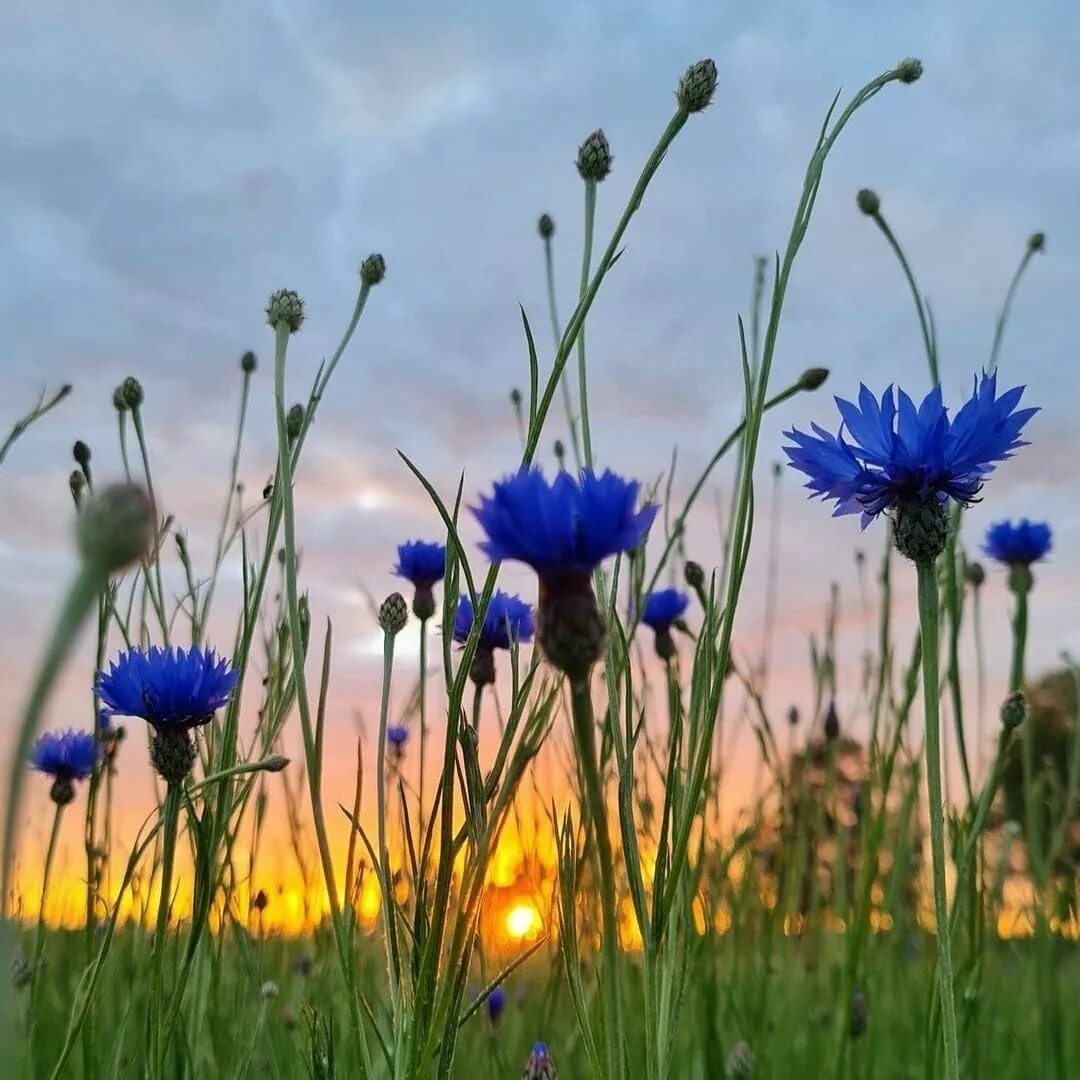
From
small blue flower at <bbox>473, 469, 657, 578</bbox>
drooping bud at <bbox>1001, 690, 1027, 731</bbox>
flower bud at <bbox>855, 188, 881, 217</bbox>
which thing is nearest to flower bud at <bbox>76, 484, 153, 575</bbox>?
small blue flower at <bbox>473, 469, 657, 578</bbox>

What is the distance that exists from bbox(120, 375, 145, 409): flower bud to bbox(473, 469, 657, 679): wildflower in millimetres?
943

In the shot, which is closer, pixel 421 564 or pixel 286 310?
pixel 286 310

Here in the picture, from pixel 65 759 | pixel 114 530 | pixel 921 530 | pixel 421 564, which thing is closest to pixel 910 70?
pixel 921 530

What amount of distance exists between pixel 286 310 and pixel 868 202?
917 millimetres

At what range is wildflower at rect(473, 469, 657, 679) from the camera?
2.03 ft

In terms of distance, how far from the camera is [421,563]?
1.43 m

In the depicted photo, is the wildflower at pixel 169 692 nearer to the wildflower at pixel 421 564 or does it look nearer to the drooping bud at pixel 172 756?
the drooping bud at pixel 172 756

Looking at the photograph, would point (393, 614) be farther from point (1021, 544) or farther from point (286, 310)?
point (1021, 544)

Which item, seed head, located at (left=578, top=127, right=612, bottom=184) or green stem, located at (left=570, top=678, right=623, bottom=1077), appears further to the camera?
seed head, located at (left=578, top=127, right=612, bottom=184)

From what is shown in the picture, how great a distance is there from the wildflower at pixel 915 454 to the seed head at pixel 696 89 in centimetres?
25

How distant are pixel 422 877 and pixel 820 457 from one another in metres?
0.45

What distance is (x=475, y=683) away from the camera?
1.19 m

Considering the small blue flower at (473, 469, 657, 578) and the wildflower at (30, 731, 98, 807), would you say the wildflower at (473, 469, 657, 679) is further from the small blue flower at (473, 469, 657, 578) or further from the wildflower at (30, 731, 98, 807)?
the wildflower at (30, 731, 98, 807)

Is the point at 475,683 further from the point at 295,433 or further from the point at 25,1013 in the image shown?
the point at 25,1013
